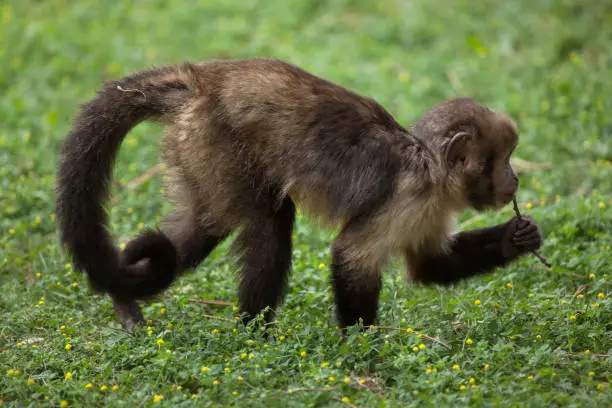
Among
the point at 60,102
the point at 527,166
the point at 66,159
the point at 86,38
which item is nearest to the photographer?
the point at 66,159

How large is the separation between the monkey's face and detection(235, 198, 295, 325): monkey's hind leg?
106 cm

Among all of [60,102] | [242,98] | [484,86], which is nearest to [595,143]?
[484,86]

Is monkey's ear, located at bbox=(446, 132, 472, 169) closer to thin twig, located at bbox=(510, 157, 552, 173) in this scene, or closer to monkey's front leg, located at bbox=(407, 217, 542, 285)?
monkey's front leg, located at bbox=(407, 217, 542, 285)

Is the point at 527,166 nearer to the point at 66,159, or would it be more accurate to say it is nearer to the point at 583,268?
the point at 583,268

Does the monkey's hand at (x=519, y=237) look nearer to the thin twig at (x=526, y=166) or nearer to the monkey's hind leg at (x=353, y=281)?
the monkey's hind leg at (x=353, y=281)

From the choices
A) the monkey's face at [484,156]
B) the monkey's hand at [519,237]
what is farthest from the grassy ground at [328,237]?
the monkey's face at [484,156]

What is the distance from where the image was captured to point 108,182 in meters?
5.53

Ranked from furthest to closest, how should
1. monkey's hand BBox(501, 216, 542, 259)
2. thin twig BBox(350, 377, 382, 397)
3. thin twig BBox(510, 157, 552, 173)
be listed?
thin twig BBox(510, 157, 552, 173), monkey's hand BBox(501, 216, 542, 259), thin twig BBox(350, 377, 382, 397)

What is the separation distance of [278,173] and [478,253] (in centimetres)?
147

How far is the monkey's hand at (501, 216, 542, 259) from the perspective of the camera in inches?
225

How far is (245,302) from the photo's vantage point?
5.53 m

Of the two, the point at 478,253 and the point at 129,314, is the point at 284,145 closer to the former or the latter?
the point at 478,253

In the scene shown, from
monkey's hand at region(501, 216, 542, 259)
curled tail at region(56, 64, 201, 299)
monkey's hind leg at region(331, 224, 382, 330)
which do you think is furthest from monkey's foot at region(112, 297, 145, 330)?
monkey's hand at region(501, 216, 542, 259)

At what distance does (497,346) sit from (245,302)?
154 cm
